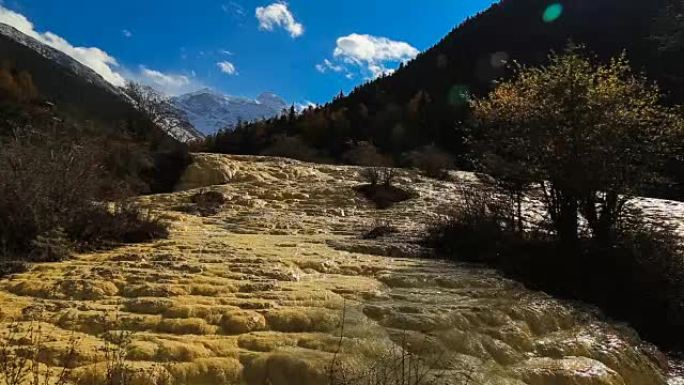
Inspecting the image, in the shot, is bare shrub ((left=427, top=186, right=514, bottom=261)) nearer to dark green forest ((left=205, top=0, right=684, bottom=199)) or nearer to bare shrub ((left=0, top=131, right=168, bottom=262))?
bare shrub ((left=0, top=131, right=168, bottom=262))

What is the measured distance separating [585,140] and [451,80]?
51.4 meters

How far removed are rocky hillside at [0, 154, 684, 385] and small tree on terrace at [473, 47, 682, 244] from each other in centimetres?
219

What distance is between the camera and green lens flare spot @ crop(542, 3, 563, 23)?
57194 millimetres

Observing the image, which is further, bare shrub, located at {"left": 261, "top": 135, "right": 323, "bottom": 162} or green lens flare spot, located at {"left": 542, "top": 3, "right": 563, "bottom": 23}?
green lens flare spot, located at {"left": 542, "top": 3, "right": 563, "bottom": 23}

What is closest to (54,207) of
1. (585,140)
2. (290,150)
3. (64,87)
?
(585,140)

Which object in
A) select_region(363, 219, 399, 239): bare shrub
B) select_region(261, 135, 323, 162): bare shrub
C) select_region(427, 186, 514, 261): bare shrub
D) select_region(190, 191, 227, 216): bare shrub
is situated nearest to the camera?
select_region(427, 186, 514, 261): bare shrub

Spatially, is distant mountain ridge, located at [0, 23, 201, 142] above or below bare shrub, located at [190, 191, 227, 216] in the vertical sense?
above

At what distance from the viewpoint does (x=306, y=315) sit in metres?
5.03

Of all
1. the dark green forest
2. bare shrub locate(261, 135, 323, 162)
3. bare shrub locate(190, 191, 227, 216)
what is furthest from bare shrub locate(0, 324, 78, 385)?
the dark green forest

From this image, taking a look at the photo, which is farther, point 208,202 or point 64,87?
point 64,87

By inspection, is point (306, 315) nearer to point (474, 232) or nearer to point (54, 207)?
point (54, 207)

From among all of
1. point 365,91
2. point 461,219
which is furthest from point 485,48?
point 461,219

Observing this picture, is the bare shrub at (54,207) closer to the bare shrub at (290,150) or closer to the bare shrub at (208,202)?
the bare shrub at (208,202)

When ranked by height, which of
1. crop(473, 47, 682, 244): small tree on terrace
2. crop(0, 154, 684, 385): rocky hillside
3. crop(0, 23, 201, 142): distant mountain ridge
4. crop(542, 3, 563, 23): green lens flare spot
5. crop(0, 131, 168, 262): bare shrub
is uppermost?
crop(542, 3, 563, 23): green lens flare spot
